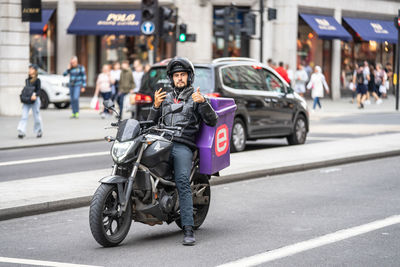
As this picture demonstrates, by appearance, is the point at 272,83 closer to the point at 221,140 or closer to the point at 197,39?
the point at 221,140

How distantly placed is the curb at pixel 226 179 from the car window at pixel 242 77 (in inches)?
104

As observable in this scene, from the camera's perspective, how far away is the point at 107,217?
697 centimetres

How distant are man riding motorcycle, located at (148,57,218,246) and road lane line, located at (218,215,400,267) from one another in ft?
2.50

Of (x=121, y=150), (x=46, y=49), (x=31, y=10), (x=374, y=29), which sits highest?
(x=374, y=29)

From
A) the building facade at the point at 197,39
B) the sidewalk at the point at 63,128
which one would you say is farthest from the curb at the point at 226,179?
the building facade at the point at 197,39

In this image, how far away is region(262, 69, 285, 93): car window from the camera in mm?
15813

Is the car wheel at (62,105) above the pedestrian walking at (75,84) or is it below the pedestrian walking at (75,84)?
below

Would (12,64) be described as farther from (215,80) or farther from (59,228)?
(59,228)

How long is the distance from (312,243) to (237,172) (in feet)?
14.3

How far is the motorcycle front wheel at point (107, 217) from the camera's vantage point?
666cm

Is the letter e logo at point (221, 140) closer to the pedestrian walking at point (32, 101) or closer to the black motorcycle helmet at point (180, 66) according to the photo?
the black motorcycle helmet at point (180, 66)

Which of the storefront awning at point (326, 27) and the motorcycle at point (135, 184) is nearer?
the motorcycle at point (135, 184)

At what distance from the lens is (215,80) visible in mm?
14633

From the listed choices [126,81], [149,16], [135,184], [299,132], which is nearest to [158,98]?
[135,184]
